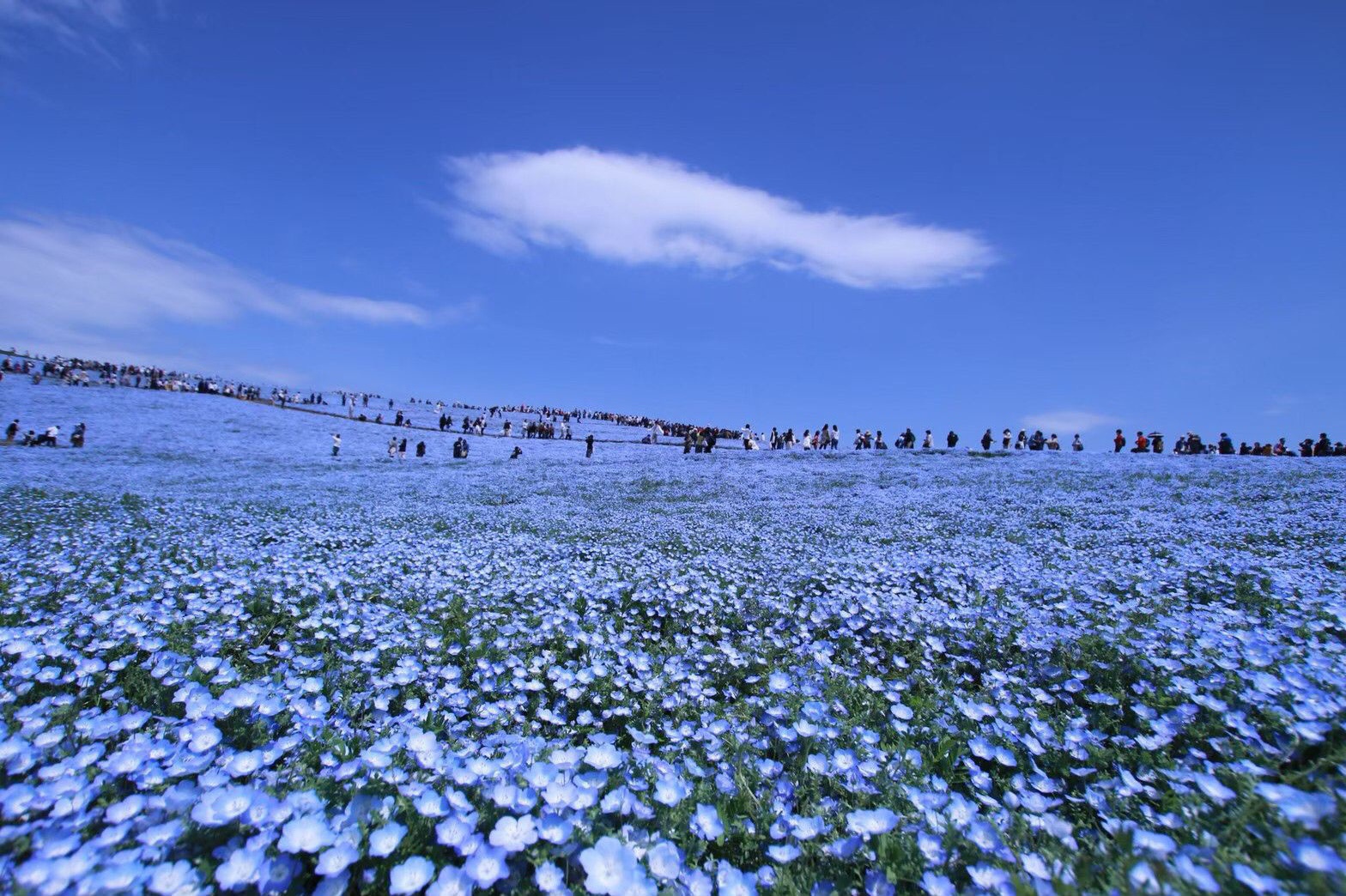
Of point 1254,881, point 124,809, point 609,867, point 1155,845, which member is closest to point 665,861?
point 609,867

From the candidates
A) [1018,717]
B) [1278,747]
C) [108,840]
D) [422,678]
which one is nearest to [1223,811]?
[1278,747]

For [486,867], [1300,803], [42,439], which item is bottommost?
[42,439]

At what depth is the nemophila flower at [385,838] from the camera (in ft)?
6.33

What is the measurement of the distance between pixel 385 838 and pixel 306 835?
27 centimetres

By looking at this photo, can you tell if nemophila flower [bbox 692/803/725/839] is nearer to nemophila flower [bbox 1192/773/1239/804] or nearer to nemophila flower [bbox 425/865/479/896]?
nemophila flower [bbox 425/865/479/896]

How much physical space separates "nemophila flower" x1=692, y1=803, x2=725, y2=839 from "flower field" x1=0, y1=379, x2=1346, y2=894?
0.01 m

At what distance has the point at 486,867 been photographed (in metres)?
1.95

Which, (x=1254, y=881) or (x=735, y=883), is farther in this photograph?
(x=735, y=883)

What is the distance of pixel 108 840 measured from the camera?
187 centimetres

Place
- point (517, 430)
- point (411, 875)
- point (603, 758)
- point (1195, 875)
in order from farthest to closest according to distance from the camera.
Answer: point (517, 430) → point (603, 758) → point (411, 875) → point (1195, 875)

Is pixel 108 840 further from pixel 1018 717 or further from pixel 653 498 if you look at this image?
pixel 653 498

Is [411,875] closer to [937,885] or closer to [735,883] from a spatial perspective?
[735,883]

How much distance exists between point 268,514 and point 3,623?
8192 millimetres

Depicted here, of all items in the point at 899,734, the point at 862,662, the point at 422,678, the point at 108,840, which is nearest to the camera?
the point at 108,840
